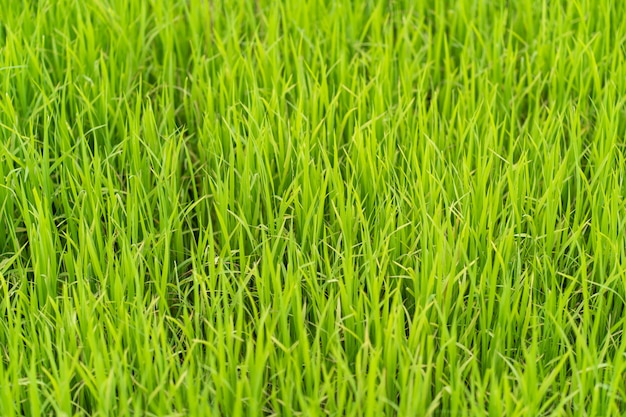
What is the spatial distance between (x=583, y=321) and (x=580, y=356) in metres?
0.11

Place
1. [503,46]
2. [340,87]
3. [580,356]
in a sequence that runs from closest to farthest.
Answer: [580,356]
[340,87]
[503,46]

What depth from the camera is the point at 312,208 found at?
196cm

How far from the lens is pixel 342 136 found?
7.64ft

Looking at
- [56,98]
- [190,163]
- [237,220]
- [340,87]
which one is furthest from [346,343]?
[56,98]

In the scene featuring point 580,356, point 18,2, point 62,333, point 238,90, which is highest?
point 18,2

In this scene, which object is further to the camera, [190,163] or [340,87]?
[340,87]

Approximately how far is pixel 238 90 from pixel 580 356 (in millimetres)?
1117

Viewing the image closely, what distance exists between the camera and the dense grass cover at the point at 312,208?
5.50 ft

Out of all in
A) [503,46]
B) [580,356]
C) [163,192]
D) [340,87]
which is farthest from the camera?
[503,46]

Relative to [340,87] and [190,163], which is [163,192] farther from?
[340,87]

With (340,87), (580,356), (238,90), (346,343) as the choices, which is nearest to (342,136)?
(340,87)

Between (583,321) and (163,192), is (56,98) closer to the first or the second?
(163,192)

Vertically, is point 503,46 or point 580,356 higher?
point 503,46

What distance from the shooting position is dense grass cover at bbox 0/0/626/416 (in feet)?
5.50
